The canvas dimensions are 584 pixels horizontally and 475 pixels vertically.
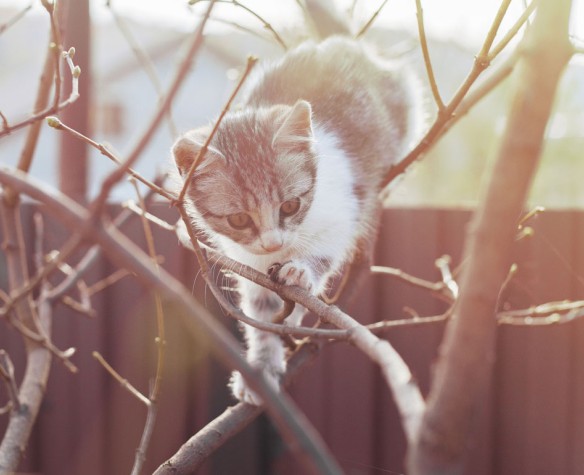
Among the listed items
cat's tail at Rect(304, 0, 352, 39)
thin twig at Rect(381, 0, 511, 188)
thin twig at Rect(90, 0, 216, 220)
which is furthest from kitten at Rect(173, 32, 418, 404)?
thin twig at Rect(90, 0, 216, 220)

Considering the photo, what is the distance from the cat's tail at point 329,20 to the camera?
3.15m

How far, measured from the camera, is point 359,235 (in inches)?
85.6

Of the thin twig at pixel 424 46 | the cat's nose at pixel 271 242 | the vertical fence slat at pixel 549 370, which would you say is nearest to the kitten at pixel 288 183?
the cat's nose at pixel 271 242

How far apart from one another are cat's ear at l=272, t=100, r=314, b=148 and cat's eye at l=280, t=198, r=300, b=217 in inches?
6.6

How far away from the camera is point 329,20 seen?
3.19m

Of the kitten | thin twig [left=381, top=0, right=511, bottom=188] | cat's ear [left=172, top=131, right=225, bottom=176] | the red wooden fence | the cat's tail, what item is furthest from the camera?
the red wooden fence

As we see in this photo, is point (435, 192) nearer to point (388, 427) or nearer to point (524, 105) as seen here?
point (388, 427)

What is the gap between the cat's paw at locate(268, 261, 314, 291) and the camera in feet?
4.88

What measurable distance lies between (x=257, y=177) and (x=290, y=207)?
0.13 meters

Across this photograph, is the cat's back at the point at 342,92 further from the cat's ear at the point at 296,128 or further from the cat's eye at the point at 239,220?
the cat's eye at the point at 239,220

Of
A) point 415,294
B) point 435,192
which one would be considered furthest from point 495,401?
point 435,192

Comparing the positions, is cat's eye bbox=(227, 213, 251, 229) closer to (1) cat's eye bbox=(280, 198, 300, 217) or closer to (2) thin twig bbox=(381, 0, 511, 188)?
(1) cat's eye bbox=(280, 198, 300, 217)

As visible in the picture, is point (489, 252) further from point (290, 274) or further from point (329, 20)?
point (329, 20)

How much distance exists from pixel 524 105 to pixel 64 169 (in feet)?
10.4
